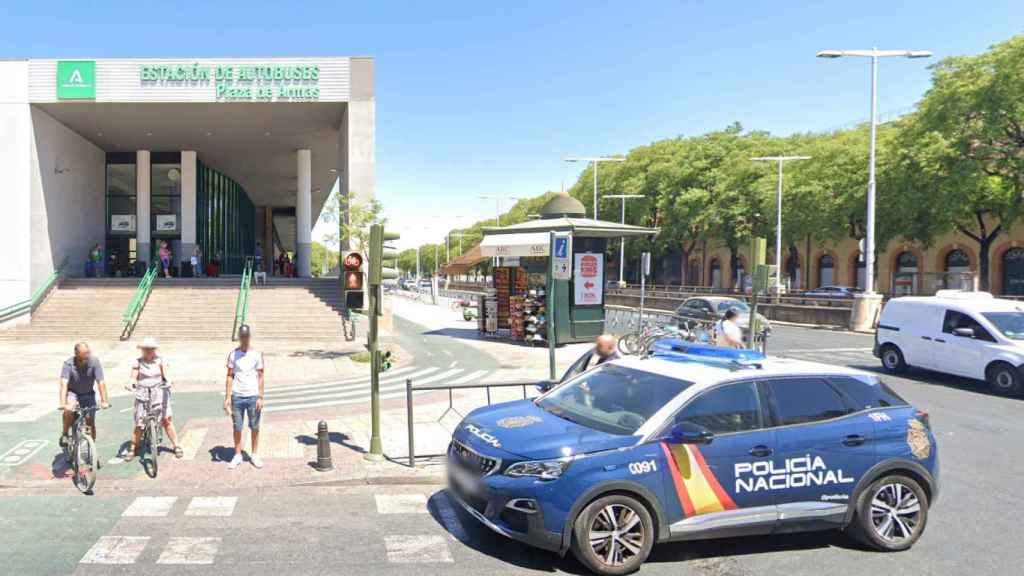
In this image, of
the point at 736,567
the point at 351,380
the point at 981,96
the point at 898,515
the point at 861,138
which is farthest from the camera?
the point at 861,138

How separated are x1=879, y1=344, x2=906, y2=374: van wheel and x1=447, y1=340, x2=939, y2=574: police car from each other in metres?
12.1

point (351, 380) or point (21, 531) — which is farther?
point (351, 380)

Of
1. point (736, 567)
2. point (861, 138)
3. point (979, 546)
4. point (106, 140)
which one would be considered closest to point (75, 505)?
point (736, 567)

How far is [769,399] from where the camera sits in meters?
5.91

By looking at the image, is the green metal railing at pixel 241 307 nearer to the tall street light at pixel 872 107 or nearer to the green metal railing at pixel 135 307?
the green metal railing at pixel 135 307

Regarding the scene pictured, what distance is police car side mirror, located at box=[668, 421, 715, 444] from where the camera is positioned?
5430 millimetres

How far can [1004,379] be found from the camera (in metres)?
14.3

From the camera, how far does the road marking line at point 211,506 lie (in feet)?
22.8

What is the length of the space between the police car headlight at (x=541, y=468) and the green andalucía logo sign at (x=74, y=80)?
2764 cm

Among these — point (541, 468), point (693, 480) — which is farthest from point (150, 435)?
point (693, 480)

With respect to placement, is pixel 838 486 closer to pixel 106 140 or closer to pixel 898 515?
pixel 898 515

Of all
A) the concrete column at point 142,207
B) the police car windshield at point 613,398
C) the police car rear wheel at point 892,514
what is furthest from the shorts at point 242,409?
the concrete column at point 142,207

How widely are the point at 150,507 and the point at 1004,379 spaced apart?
49.5ft

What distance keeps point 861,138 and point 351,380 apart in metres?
45.4
